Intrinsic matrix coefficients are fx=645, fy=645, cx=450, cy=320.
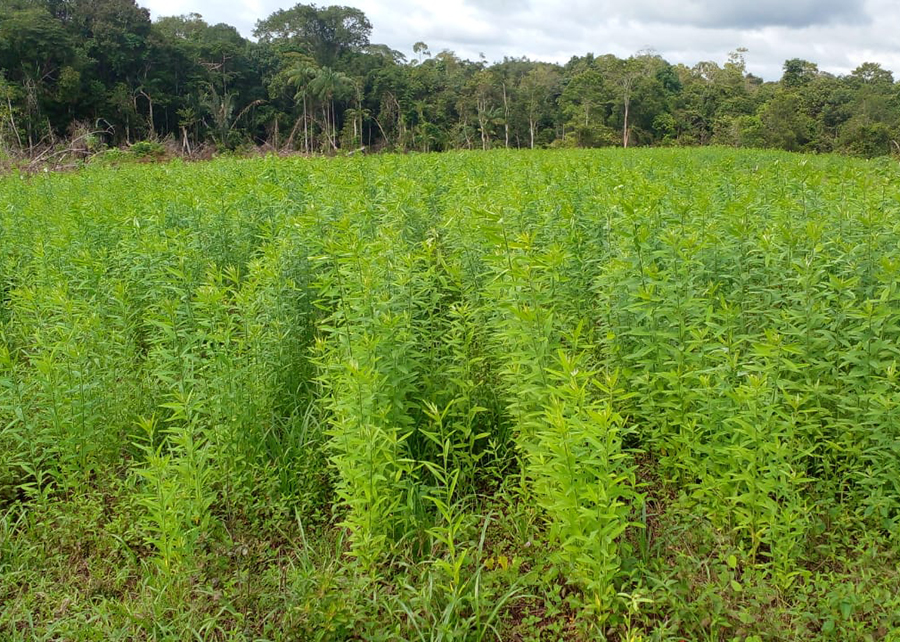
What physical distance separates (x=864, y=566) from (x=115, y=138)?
4449 centimetres

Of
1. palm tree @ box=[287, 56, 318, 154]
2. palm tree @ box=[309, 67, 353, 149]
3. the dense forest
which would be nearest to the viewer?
the dense forest

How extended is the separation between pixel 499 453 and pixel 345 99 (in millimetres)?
53997

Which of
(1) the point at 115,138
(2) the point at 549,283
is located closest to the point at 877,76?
(1) the point at 115,138

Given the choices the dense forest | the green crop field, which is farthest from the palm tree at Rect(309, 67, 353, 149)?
the green crop field

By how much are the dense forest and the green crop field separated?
2387 centimetres

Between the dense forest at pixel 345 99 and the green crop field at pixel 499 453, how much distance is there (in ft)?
78.3

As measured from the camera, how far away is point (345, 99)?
5366cm

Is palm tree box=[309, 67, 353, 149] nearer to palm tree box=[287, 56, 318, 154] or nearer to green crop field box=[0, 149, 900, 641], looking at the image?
palm tree box=[287, 56, 318, 154]

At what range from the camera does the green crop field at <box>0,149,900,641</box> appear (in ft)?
9.17

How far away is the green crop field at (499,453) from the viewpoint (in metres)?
2.79

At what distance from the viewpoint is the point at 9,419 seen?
4398 millimetres

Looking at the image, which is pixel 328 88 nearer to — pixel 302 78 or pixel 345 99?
pixel 302 78

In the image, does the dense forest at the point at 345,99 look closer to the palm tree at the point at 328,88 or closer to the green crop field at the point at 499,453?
the palm tree at the point at 328,88

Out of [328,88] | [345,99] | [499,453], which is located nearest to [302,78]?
[328,88]
